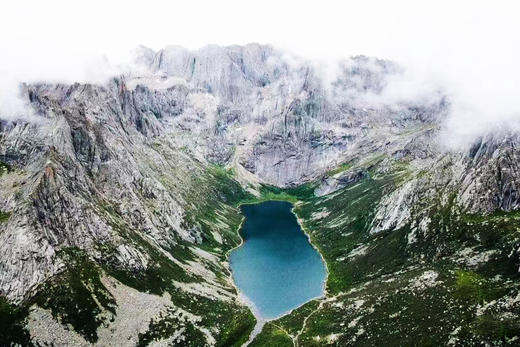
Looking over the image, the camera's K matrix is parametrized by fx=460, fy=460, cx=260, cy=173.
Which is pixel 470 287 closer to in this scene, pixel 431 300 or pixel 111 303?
pixel 431 300

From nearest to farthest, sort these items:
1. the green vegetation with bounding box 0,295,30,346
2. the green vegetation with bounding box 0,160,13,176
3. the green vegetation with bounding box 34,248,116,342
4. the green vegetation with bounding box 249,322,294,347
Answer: the green vegetation with bounding box 0,295,30,346, the green vegetation with bounding box 34,248,116,342, the green vegetation with bounding box 249,322,294,347, the green vegetation with bounding box 0,160,13,176

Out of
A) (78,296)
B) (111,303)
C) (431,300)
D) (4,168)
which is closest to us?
(78,296)

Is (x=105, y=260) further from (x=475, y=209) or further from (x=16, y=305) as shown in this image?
(x=475, y=209)

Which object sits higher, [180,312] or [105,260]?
[105,260]

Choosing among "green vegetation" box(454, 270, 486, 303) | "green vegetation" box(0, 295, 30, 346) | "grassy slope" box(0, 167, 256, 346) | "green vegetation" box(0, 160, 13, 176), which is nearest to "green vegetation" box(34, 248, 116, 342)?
"grassy slope" box(0, 167, 256, 346)

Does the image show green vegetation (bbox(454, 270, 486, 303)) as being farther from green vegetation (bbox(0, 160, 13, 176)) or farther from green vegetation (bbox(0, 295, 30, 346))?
green vegetation (bbox(0, 160, 13, 176))

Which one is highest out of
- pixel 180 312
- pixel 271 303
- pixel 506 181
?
pixel 506 181

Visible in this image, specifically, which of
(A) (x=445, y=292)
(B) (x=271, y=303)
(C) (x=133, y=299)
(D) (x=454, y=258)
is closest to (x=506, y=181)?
(D) (x=454, y=258)

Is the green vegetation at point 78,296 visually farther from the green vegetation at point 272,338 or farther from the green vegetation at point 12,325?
the green vegetation at point 272,338

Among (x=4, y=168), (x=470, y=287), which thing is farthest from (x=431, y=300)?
(x=4, y=168)

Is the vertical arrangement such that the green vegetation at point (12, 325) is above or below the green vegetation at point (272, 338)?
above

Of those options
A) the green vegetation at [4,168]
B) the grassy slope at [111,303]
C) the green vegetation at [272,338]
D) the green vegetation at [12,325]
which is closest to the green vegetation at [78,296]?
the grassy slope at [111,303]
